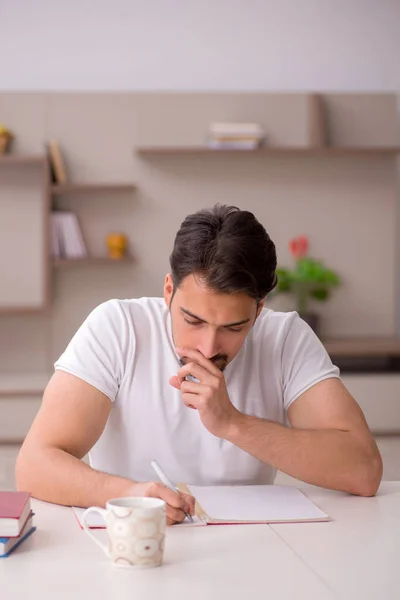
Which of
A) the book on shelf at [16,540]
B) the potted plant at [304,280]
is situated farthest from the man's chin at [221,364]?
the potted plant at [304,280]

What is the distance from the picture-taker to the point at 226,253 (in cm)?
173

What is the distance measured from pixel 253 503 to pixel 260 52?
4188 mm

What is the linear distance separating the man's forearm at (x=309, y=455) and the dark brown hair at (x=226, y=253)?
0.26m

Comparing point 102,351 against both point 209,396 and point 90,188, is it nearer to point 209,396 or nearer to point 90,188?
point 209,396

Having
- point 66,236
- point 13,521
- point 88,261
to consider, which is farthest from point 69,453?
point 66,236

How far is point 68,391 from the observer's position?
1.77 metres

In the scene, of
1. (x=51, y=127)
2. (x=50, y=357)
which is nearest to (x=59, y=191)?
(x=51, y=127)

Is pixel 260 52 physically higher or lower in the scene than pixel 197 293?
higher

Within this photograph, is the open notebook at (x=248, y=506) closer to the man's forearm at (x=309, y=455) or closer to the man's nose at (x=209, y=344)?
the man's forearm at (x=309, y=455)

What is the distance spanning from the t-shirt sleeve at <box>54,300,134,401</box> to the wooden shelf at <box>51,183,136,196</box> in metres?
3.11

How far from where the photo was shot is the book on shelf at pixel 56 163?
16.4ft

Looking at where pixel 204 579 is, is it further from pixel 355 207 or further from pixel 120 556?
pixel 355 207

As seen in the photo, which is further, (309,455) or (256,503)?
(309,455)

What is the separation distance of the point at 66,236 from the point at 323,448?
3.48m
